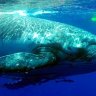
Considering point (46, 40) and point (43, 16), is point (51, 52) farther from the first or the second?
point (43, 16)

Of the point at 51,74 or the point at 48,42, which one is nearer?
the point at 51,74

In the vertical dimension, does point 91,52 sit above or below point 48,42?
below

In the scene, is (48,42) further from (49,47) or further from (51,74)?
(51,74)

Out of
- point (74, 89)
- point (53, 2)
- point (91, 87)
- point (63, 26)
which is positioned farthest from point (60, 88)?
point (53, 2)

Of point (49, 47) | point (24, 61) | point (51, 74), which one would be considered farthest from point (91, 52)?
point (24, 61)

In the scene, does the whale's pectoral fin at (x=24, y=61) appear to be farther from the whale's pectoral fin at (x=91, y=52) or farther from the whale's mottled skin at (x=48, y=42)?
the whale's pectoral fin at (x=91, y=52)

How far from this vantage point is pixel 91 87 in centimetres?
677

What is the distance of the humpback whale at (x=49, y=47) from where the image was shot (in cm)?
653

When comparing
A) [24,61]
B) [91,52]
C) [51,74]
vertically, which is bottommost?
[51,74]

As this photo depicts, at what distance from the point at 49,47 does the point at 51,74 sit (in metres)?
0.80

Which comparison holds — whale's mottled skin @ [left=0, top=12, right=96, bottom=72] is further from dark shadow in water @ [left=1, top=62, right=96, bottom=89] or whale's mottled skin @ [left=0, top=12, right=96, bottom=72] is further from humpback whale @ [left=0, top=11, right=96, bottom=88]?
dark shadow in water @ [left=1, top=62, right=96, bottom=89]

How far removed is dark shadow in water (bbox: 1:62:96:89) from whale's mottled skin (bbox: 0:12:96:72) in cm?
20

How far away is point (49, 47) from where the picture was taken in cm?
724

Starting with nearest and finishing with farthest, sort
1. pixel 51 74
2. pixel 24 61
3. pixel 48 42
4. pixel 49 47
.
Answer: pixel 24 61 → pixel 51 74 → pixel 49 47 → pixel 48 42
